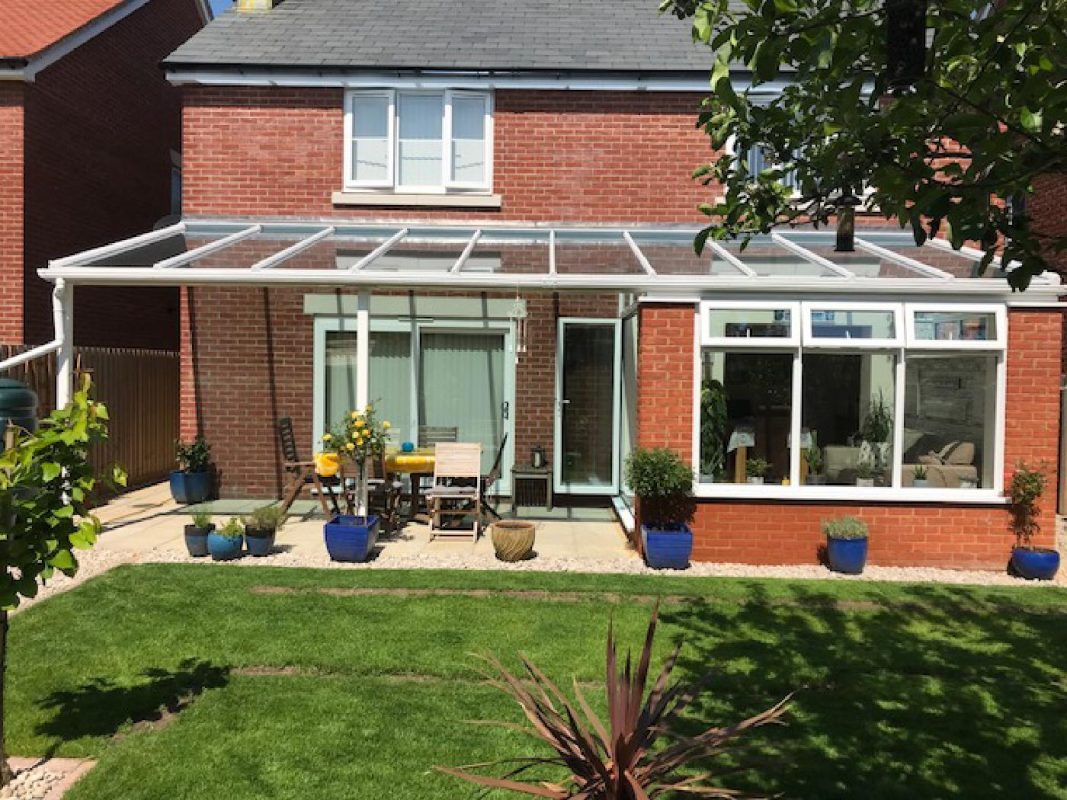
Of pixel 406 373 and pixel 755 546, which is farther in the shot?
pixel 406 373

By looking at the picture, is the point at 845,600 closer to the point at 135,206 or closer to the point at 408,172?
the point at 408,172

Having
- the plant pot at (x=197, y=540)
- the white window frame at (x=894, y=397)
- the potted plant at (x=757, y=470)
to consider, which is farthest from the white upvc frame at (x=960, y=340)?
the plant pot at (x=197, y=540)

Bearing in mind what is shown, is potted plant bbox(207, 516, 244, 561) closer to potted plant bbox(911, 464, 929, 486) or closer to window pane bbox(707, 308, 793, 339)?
window pane bbox(707, 308, 793, 339)

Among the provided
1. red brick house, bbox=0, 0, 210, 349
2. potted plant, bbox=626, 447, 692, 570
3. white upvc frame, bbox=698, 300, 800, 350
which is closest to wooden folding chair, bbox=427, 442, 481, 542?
potted plant, bbox=626, 447, 692, 570

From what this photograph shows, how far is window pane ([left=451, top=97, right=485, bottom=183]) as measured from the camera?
1191 centimetres

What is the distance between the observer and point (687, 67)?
38.1ft

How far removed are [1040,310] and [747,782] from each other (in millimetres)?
6921

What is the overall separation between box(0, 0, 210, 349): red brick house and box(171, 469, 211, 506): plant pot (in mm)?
3122

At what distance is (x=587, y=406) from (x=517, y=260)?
291 cm

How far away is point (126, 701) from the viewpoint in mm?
4797

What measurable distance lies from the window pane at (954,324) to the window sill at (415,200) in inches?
244

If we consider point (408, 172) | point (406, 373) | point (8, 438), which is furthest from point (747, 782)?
point (408, 172)

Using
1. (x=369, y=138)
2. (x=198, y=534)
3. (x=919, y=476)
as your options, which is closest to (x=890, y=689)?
(x=919, y=476)

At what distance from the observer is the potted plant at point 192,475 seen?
10922mm
